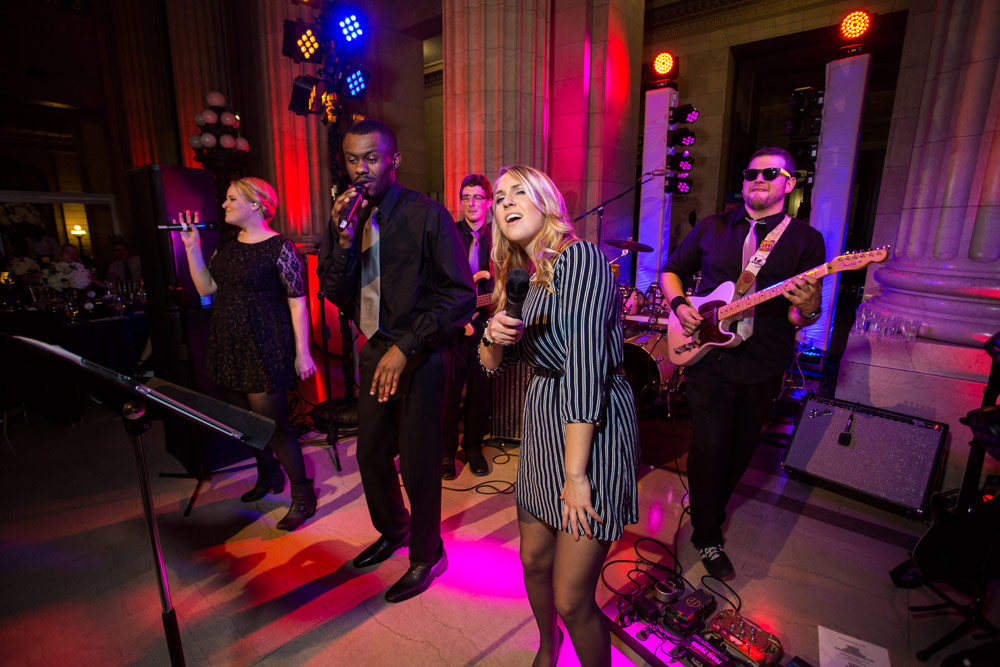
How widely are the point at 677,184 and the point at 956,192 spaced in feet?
14.9

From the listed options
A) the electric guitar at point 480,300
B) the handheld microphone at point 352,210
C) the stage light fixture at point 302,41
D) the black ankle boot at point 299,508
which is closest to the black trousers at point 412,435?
the handheld microphone at point 352,210

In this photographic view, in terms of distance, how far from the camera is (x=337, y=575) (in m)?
2.67

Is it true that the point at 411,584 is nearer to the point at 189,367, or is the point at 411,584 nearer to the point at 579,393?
the point at 579,393

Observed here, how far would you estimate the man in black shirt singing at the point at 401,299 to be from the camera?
220 centimetres

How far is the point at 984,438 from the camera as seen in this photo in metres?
1.76

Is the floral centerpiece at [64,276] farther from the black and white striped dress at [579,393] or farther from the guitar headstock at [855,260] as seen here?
the guitar headstock at [855,260]

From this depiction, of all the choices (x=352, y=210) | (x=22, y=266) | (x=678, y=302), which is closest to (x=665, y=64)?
(x=678, y=302)

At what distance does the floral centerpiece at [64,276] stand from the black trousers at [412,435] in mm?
5052

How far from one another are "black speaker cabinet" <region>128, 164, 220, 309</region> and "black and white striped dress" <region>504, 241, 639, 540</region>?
299cm

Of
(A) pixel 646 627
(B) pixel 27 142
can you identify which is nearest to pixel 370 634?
(A) pixel 646 627

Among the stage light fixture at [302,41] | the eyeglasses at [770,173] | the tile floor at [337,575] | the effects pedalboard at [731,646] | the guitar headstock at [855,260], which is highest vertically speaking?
the stage light fixture at [302,41]

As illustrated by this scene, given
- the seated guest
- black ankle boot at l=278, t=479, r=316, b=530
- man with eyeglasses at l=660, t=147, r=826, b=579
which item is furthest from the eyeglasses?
the seated guest

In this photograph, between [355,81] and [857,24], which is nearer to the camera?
[355,81]

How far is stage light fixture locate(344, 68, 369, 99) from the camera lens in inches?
227
